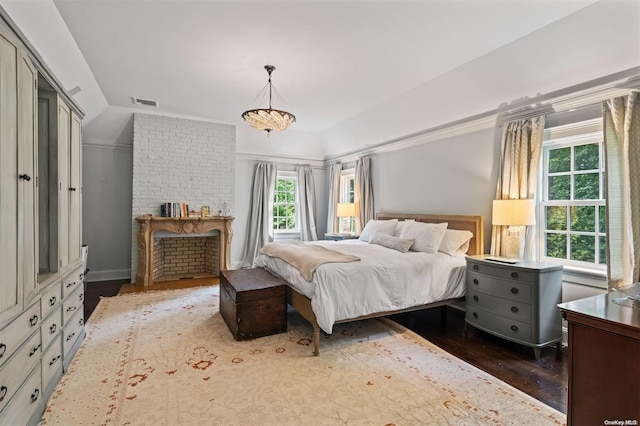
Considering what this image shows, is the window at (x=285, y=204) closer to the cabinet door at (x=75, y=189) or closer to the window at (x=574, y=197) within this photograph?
the cabinet door at (x=75, y=189)

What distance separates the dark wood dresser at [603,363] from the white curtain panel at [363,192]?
4.25 metres

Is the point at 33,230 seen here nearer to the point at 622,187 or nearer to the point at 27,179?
the point at 27,179

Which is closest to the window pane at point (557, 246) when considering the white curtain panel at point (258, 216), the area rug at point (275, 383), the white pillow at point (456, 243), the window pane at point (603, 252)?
the window pane at point (603, 252)

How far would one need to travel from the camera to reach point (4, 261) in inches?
56.7

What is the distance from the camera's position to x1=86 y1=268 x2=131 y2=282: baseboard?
5410 mm

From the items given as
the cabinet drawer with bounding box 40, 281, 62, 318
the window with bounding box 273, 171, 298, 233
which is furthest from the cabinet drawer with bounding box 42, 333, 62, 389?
the window with bounding box 273, 171, 298, 233

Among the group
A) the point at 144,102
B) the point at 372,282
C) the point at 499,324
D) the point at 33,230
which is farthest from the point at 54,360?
the point at 144,102

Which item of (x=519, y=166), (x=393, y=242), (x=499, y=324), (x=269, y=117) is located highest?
(x=269, y=117)

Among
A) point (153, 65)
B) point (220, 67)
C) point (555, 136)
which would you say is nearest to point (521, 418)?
point (555, 136)

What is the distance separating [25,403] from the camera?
1645 millimetres

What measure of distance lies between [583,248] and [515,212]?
0.72 m

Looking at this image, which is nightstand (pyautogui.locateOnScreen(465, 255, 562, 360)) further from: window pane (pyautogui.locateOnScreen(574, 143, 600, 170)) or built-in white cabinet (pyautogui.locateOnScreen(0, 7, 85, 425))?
built-in white cabinet (pyautogui.locateOnScreen(0, 7, 85, 425))

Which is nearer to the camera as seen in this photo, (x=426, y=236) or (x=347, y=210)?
(x=426, y=236)

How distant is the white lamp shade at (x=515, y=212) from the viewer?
9.64 ft
